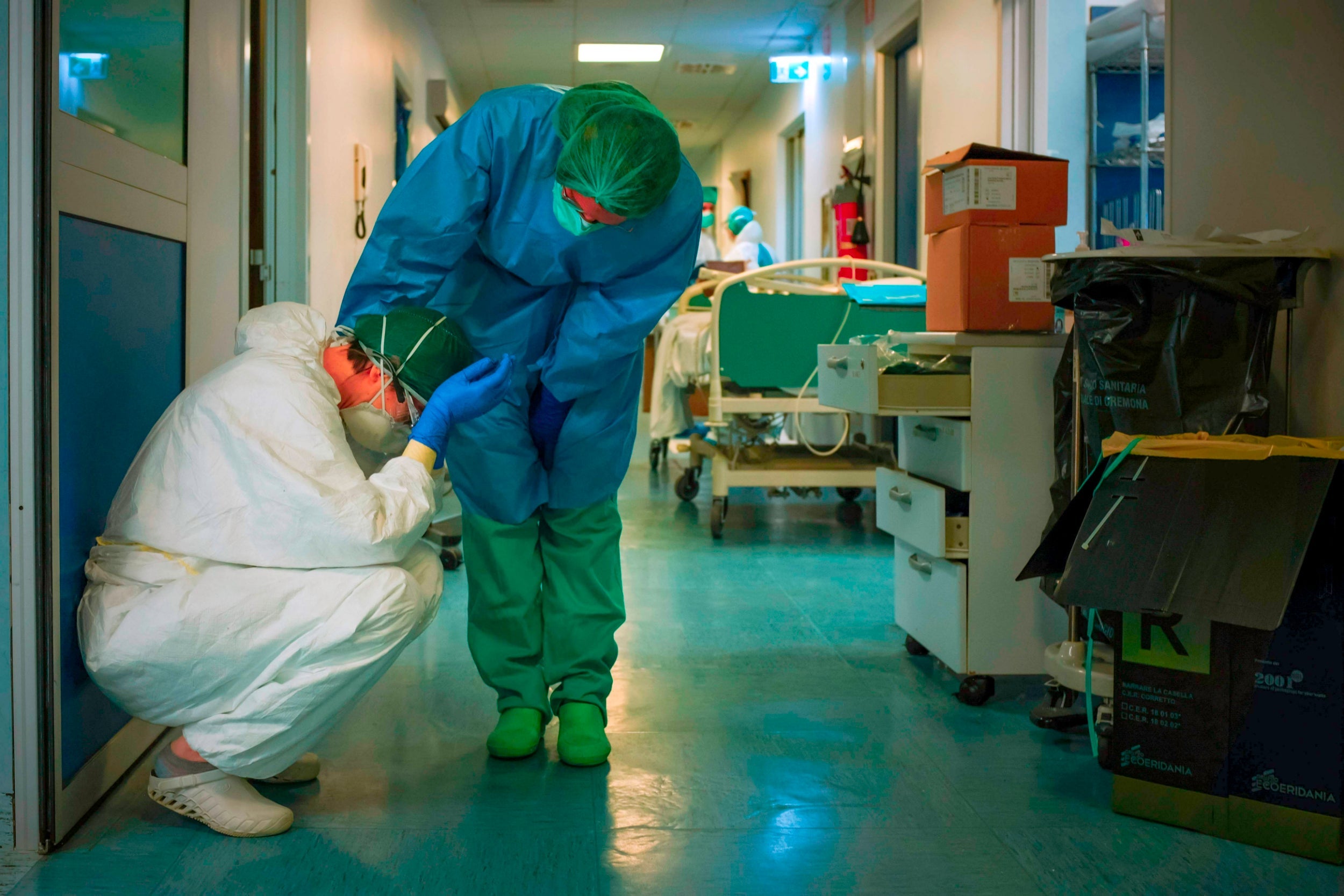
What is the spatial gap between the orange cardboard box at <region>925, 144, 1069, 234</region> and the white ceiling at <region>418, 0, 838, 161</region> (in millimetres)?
4877

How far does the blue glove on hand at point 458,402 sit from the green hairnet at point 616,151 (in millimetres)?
298

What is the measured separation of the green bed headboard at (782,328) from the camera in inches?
155

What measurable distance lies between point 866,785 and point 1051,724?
47cm

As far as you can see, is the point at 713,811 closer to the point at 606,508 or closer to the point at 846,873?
the point at 846,873

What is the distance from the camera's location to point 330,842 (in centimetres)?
149

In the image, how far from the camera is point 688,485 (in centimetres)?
495

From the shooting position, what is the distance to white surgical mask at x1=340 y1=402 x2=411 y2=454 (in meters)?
1.58

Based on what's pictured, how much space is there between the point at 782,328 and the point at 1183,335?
7.54ft

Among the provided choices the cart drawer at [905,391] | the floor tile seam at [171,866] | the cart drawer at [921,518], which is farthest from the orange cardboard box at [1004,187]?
the floor tile seam at [171,866]

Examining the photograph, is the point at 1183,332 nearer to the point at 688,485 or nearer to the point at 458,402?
the point at 458,402

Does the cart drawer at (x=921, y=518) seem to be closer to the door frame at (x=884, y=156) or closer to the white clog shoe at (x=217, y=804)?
the white clog shoe at (x=217, y=804)

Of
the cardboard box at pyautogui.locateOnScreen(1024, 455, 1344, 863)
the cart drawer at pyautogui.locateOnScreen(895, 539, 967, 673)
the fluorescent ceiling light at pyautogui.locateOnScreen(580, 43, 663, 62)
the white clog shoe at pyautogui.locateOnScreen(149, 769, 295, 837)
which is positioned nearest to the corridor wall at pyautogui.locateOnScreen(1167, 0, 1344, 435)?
the cardboard box at pyautogui.locateOnScreen(1024, 455, 1344, 863)

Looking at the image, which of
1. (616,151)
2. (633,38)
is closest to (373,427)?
(616,151)

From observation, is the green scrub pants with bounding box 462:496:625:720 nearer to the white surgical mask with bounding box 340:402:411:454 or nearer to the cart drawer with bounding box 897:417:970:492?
the white surgical mask with bounding box 340:402:411:454
